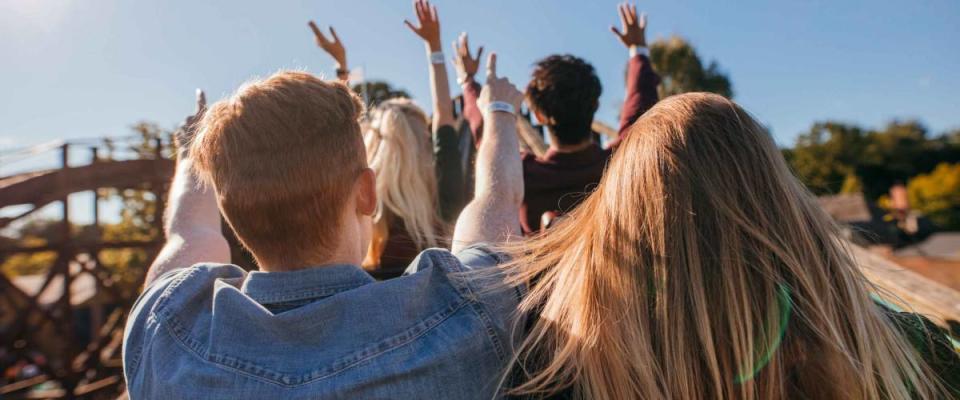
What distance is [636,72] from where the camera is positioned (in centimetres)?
234

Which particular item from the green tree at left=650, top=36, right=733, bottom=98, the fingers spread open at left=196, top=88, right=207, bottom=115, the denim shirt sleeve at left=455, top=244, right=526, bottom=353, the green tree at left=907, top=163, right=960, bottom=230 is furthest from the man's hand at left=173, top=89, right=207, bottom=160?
the green tree at left=907, top=163, right=960, bottom=230

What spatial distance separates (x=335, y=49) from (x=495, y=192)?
1536 mm

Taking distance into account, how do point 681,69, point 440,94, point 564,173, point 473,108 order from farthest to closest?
point 681,69, point 473,108, point 440,94, point 564,173

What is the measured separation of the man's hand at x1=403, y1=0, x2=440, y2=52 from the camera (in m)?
2.50

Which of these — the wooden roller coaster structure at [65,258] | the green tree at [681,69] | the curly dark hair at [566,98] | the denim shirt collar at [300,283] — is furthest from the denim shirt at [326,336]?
the green tree at [681,69]

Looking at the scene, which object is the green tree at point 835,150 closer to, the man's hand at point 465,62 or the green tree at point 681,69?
the green tree at point 681,69

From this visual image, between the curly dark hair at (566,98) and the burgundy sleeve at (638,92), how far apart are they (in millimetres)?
128

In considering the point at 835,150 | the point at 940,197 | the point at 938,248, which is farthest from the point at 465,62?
the point at 835,150

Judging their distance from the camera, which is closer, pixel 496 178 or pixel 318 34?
pixel 496 178

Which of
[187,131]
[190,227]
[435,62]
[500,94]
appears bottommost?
[190,227]

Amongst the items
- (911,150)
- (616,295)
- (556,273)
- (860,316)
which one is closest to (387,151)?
(556,273)

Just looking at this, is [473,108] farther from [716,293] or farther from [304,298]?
[716,293]

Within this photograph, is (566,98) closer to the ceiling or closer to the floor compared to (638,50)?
closer to the floor

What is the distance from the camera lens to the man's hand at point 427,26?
2.50 meters
